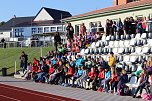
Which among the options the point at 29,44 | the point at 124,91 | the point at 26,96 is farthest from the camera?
the point at 29,44

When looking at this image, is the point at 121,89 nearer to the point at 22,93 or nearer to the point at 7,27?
the point at 22,93

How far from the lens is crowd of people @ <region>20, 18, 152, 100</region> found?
1717 centimetres

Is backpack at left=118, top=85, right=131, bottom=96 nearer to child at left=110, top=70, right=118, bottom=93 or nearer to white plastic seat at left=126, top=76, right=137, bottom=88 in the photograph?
white plastic seat at left=126, top=76, right=137, bottom=88

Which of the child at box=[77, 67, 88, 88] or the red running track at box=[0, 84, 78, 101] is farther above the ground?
the child at box=[77, 67, 88, 88]

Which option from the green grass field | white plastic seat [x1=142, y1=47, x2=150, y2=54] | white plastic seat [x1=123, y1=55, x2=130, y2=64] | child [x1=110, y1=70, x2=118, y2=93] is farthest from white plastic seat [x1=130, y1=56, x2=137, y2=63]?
the green grass field

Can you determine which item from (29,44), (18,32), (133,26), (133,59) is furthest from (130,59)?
(18,32)

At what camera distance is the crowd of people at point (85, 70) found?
17172mm

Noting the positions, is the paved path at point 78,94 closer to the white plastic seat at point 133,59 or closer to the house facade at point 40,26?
the white plastic seat at point 133,59

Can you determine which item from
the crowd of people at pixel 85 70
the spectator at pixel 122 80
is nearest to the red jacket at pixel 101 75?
the crowd of people at pixel 85 70

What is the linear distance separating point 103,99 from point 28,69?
35.8ft

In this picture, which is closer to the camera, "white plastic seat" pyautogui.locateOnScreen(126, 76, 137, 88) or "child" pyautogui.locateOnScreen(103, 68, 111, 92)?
"white plastic seat" pyautogui.locateOnScreen(126, 76, 137, 88)

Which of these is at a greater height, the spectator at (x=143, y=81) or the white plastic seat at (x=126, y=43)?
the white plastic seat at (x=126, y=43)

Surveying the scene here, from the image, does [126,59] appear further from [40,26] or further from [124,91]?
[40,26]

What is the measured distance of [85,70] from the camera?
66.5 feet
